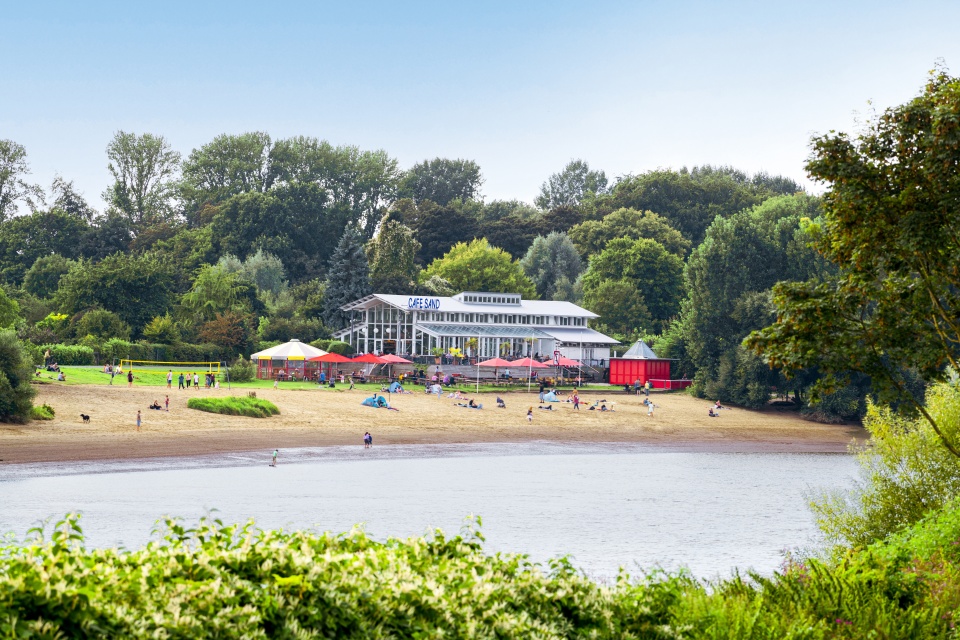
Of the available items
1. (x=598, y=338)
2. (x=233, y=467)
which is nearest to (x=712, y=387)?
(x=598, y=338)

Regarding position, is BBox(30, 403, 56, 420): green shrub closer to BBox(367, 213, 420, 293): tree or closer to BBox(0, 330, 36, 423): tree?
BBox(0, 330, 36, 423): tree

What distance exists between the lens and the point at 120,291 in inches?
3292

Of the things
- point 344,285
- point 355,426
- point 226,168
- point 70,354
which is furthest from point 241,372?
point 226,168

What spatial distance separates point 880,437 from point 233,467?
25.7m

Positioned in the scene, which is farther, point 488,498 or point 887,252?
point 488,498

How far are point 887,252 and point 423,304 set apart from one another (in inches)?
2796

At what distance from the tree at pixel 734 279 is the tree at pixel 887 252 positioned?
57074 millimetres

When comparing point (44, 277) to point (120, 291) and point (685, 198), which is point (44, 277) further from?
point (685, 198)

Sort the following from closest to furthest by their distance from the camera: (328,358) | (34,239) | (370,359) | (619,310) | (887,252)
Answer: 1. (887,252)
2. (328,358)
3. (370,359)
4. (619,310)
5. (34,239)

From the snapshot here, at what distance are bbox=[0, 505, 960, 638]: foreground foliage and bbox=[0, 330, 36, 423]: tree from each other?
3839 cm

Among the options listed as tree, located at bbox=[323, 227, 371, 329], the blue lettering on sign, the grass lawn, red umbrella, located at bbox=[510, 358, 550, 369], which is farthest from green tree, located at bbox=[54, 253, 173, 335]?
red umbrella, located at bbox=[510, 358, 550, 369]

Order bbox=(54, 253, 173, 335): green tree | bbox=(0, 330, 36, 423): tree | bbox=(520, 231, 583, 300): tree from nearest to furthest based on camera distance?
bbox=(0, 330, 36, 423): tree → bbox=(54, 253, 173, 335): green tree → bbox=(520, 231, 583, 300): tree

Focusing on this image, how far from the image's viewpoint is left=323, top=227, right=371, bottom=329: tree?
97375 mm

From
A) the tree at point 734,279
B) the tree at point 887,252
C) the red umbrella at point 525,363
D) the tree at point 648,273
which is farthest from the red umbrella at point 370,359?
the tree at point 887,252
